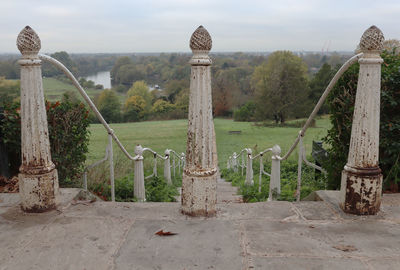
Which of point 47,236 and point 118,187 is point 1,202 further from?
point 118,187

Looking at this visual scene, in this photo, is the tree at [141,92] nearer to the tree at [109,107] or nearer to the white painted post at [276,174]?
the tree at [109,107]

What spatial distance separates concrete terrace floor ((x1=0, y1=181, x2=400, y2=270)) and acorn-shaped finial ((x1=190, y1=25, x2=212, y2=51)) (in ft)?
4.95

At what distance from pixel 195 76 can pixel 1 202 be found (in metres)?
2.34

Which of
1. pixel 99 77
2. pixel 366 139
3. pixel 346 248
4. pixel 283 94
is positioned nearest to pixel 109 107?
pixel 99 77

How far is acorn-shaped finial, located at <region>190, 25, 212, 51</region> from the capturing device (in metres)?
2.69

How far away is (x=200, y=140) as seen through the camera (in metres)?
2.81

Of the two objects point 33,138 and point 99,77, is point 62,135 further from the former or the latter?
point 99,77

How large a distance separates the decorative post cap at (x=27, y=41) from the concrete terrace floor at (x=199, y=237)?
1.47 metres

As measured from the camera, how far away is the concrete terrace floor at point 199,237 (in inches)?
86.7

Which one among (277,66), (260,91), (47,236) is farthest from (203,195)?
(277,66)

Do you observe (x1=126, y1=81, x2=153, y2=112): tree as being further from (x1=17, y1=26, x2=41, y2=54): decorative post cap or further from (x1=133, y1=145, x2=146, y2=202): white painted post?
(x1=17, y1=26, x2=41, y2=54): decorative post cap

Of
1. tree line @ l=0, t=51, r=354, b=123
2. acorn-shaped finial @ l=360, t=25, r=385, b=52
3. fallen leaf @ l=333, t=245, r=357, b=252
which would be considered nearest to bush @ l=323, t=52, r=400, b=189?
acorn-shaped finial @ l=360, t=25, r=385, b=52

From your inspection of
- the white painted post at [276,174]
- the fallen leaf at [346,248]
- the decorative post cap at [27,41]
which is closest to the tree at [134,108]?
the white painted post at [276,174]

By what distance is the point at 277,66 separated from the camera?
36469mm
